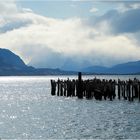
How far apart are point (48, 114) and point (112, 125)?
12118 mm

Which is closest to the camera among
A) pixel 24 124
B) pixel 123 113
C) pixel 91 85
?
pixel 24 124

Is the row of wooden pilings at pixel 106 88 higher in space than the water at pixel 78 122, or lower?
higher

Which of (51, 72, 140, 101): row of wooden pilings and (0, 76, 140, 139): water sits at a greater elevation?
(51, 72, 140, 101): row of wooden pilings

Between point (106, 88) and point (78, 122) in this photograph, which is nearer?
point (78, 122)

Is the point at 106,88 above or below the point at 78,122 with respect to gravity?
above

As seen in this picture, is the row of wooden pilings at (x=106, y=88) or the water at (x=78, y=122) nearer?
A: the water at (x=78, y=122)

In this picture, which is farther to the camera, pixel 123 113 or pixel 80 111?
pixel 80 111

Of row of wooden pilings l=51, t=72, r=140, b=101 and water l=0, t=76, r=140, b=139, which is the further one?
row of wooden pilings l=51, t=72, r=140, b=101

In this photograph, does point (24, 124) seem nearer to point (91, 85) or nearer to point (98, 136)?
point (98, 136)

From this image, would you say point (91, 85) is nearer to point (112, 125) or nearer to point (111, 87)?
point (111, 87)

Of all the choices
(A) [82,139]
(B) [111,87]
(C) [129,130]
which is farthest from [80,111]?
(A) [82,139]

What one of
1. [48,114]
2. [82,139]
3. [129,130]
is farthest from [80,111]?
[82,139]

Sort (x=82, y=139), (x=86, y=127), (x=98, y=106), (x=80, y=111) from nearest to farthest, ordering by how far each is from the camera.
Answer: (x=82, y=139)
(x=86, y=127)
(x=80, y=111)
(x=98, y=106)

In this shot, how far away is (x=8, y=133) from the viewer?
34875mm
